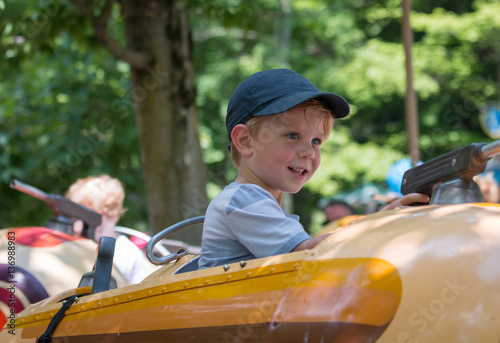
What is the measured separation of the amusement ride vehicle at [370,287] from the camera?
1.55m

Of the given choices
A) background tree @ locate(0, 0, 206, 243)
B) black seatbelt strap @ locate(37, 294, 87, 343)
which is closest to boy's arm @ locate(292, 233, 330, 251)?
black seatbelt strap @ locate(37, 294, 87, 343)

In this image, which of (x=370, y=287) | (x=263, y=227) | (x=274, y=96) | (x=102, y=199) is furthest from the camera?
(x=102, y=199)

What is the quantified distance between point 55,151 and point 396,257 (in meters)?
6.98

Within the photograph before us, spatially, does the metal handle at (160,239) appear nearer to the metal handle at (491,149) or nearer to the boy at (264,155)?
the boy at (264,155)

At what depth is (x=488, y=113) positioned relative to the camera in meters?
10.8

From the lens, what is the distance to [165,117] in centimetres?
633

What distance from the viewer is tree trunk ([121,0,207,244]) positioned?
630 cm

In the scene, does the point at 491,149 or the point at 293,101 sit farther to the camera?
the point at 293,101

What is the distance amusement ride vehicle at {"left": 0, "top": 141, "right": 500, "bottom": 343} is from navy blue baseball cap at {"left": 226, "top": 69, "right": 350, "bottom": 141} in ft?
1.32

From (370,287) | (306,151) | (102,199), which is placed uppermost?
(306,151)

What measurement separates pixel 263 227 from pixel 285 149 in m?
0.38

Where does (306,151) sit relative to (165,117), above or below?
above

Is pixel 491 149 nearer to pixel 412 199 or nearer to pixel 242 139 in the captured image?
pixel 412 199

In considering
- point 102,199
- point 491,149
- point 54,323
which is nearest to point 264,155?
point 491,149
